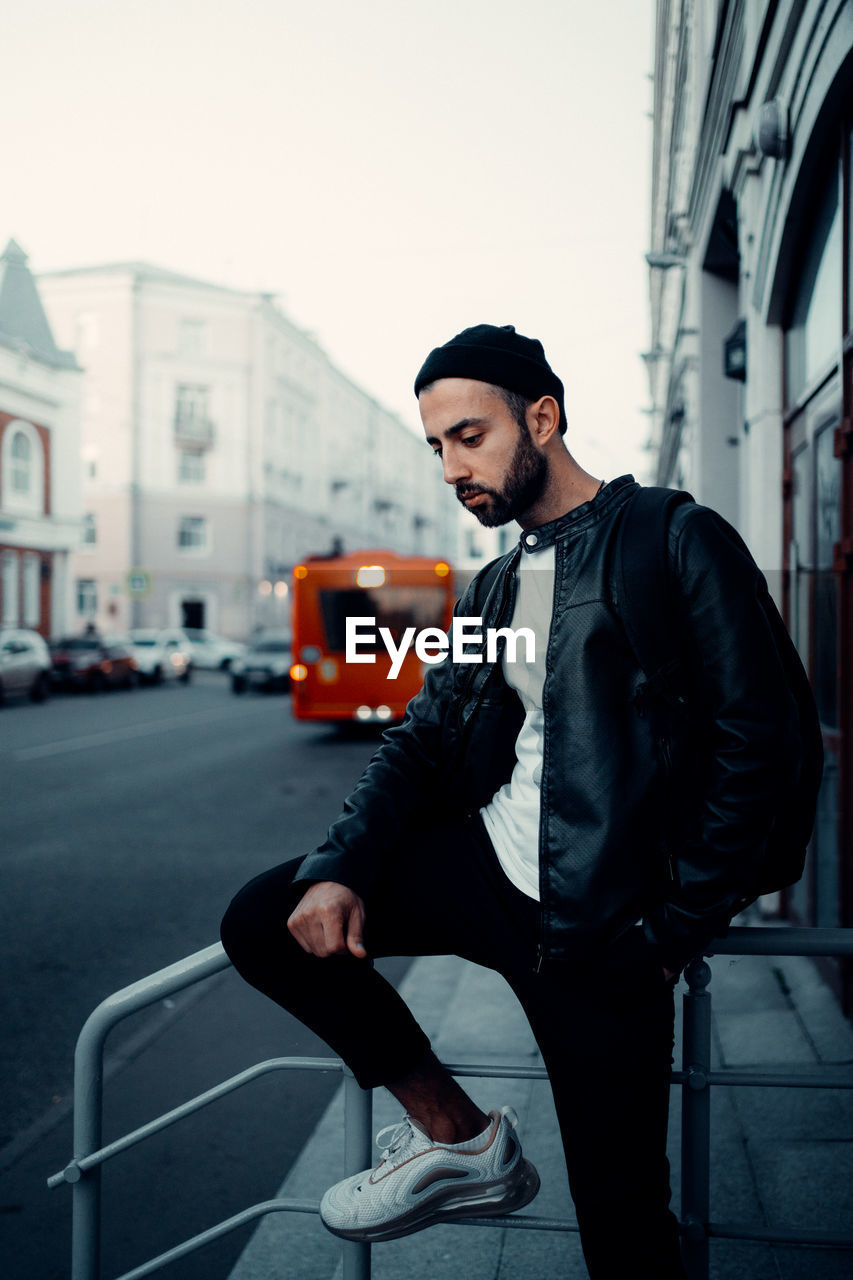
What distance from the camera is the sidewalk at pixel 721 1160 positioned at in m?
2.77

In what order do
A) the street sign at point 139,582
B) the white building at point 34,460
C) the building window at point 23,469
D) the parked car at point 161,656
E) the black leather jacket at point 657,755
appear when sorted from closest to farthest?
the black leather jacket at point 657,755 < the white building at point 34,460 < the building window at point 23,469 < the parked car at point 161,656 < the street sign at point 139,582

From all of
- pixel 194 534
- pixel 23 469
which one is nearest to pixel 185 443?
pixel 194 534

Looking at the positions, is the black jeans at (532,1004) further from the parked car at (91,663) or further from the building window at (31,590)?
the building window at (31,590)

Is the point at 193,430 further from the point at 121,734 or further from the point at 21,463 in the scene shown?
the point at 121,734

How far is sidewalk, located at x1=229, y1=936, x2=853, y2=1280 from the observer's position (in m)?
2.77

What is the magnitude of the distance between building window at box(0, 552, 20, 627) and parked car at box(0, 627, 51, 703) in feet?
26.7

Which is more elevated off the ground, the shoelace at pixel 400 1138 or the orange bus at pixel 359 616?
the orange bus at pixel 359 616

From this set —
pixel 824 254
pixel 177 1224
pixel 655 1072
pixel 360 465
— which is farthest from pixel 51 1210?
pixel 360 465

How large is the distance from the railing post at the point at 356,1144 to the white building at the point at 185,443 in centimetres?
4424

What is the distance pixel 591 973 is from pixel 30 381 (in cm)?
3427

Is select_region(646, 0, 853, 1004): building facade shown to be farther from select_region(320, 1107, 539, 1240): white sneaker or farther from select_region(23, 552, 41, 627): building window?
select_region(23, 552, 41, 627): building window

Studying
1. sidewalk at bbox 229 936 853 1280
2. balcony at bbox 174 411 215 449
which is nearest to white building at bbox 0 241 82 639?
balcony at bbox 174 411 215 449

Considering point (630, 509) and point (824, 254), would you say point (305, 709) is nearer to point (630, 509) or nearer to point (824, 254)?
point (824, 254)

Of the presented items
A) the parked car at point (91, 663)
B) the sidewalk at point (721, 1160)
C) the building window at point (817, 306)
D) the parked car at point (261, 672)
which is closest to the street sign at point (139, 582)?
the parked car at point (91, 663)
